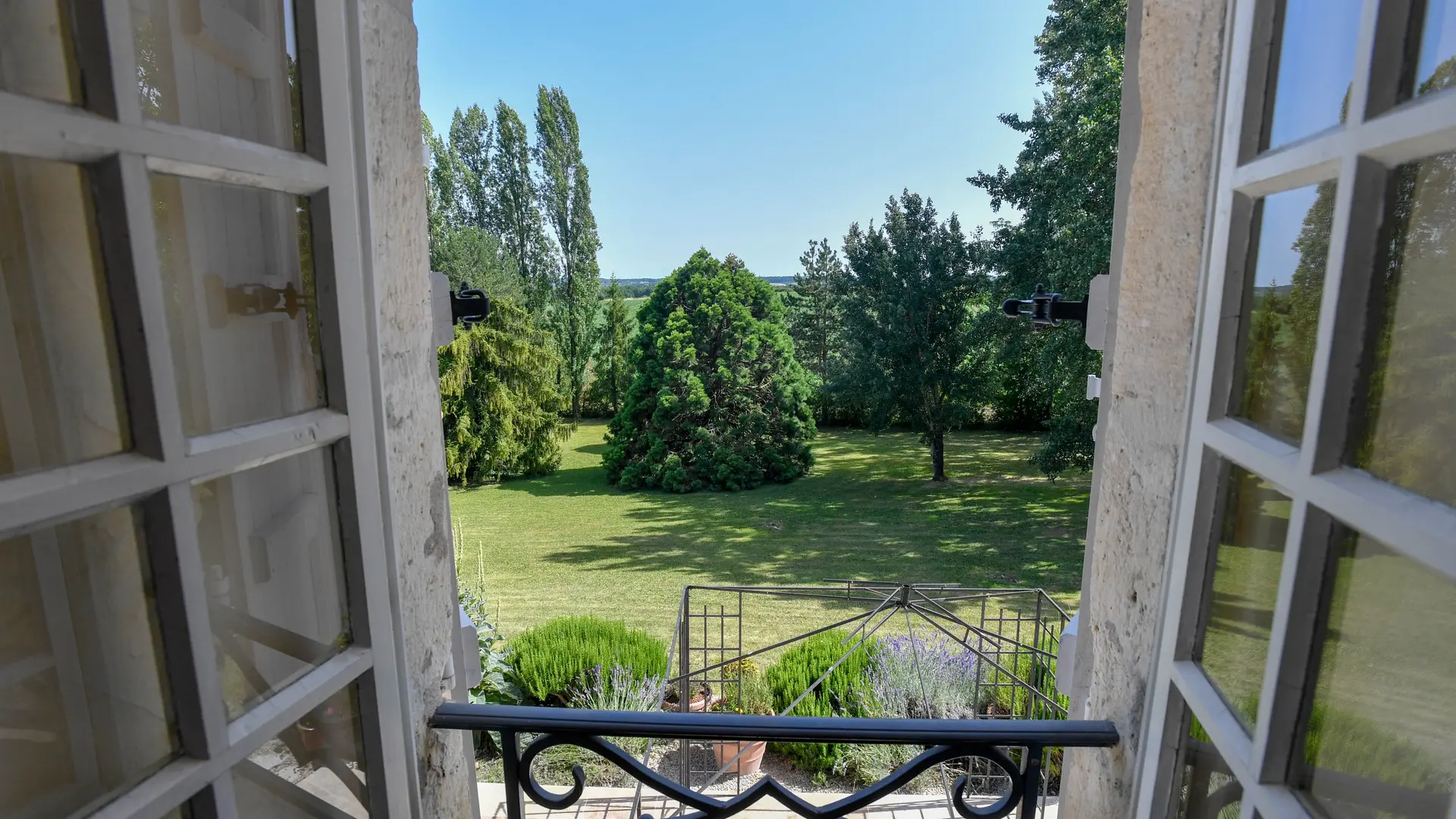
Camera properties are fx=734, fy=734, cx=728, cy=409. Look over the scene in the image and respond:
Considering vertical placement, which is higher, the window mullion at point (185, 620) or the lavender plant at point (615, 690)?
the window mullion at point (185, 620)

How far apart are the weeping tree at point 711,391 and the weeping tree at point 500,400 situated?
1199 mm

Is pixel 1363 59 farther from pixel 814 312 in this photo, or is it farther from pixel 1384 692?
pixel 814 312

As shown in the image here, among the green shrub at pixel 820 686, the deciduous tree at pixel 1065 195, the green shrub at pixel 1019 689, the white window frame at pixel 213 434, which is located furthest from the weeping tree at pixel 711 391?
the white window frame at pixel 213 434

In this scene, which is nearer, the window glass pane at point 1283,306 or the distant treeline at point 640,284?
the window glass pane at point 1283,306

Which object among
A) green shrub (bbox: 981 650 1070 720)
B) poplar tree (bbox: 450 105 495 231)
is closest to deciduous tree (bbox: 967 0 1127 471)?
green shrub (bbox: 981 650 1070 720)

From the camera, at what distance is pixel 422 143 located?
0.84 meters

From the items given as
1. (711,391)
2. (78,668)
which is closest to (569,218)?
(711,391)

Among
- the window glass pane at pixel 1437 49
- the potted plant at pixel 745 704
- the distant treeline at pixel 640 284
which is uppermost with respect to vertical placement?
the distant treeline at pixel 640 284

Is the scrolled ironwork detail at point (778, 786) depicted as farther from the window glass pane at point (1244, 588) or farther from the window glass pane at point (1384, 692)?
the window glass pane at point (1384, 692)

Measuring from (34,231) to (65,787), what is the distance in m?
0.35

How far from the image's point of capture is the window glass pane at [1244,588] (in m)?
0.57

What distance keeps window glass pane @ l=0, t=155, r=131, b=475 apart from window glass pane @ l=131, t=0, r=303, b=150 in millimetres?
87

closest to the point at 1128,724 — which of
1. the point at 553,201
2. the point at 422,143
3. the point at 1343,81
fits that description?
the point at 1343,81

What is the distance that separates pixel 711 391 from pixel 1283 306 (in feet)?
34.4
